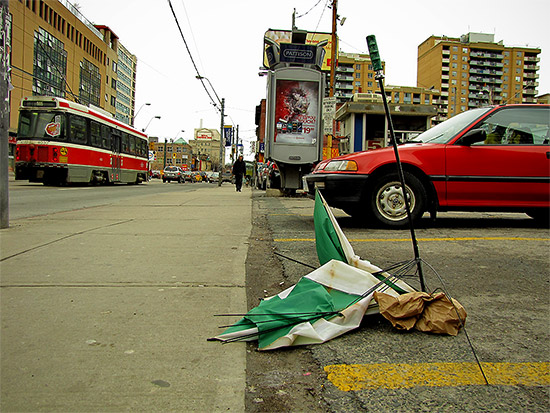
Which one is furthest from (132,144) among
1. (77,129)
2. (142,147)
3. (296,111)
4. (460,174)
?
(460,174)

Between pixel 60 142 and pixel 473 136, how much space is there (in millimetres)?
16608

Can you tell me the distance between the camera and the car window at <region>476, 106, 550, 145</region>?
578 cm

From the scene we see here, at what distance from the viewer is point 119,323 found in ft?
8.19

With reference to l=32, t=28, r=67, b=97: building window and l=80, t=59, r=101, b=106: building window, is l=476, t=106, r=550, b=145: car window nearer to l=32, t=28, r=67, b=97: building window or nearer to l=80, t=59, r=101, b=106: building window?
l=32, t=28, r=67, b=97: building window

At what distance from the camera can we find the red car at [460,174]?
5676 mm

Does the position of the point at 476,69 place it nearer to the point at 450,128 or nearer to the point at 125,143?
the point at 125,143

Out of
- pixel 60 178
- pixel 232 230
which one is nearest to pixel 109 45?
pixel 60 178

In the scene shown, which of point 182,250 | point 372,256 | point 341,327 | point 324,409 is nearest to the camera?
point 324,409

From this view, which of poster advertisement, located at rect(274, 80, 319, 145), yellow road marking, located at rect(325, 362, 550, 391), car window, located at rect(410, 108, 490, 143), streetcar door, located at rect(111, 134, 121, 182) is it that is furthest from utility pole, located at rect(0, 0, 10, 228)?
streetcar door, located at rect(111, 134, 121, 182)

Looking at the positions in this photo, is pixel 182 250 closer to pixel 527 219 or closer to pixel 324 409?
pixel 324 409

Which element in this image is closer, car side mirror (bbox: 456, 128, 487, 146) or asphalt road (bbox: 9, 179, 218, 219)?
car side mirror (bbox: 456, 128, 487, 146)

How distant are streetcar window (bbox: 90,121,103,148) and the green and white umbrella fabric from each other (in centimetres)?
1947

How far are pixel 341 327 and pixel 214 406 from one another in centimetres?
89

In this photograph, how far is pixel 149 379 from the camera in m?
1.88
